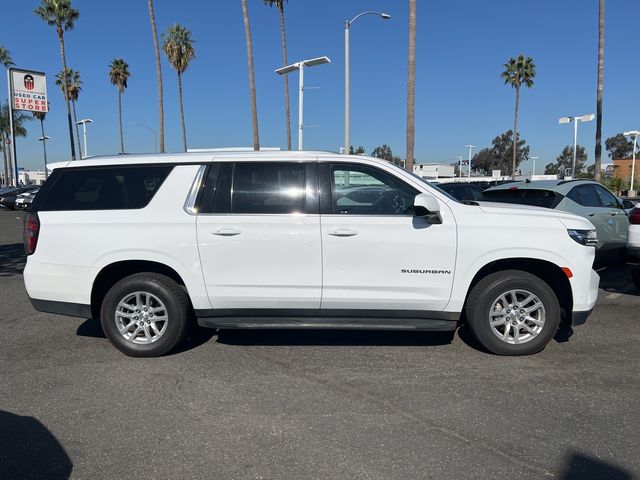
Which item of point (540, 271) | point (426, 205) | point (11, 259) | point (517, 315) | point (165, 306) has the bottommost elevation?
point (11, 259)

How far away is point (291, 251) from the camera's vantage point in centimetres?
455

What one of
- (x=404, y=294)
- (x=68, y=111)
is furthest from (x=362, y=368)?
(x=68, y=111)

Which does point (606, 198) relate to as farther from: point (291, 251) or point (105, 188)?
point (105, 188)

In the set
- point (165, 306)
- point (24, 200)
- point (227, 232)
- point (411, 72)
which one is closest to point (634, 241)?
point (227, 232)

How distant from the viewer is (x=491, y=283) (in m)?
4.62

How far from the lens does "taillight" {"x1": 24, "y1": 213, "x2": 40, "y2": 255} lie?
15.7ft

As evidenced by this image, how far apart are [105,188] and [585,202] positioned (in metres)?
7.48

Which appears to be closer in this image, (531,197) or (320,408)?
(320,408)

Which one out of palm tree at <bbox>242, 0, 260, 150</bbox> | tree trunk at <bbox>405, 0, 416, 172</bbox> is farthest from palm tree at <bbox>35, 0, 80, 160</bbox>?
tree trunk at <bbox>405, 0, 416, 172</bbox>

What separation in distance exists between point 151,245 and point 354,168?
6.61ft

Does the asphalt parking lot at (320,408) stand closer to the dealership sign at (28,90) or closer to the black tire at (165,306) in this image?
the black tire at (165,306)

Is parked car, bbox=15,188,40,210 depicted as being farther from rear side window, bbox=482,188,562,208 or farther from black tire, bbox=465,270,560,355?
black tire, bbox=465,270,560,355

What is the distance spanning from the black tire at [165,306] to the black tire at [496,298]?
2.70m

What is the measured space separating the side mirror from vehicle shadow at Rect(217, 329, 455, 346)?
146 cm
